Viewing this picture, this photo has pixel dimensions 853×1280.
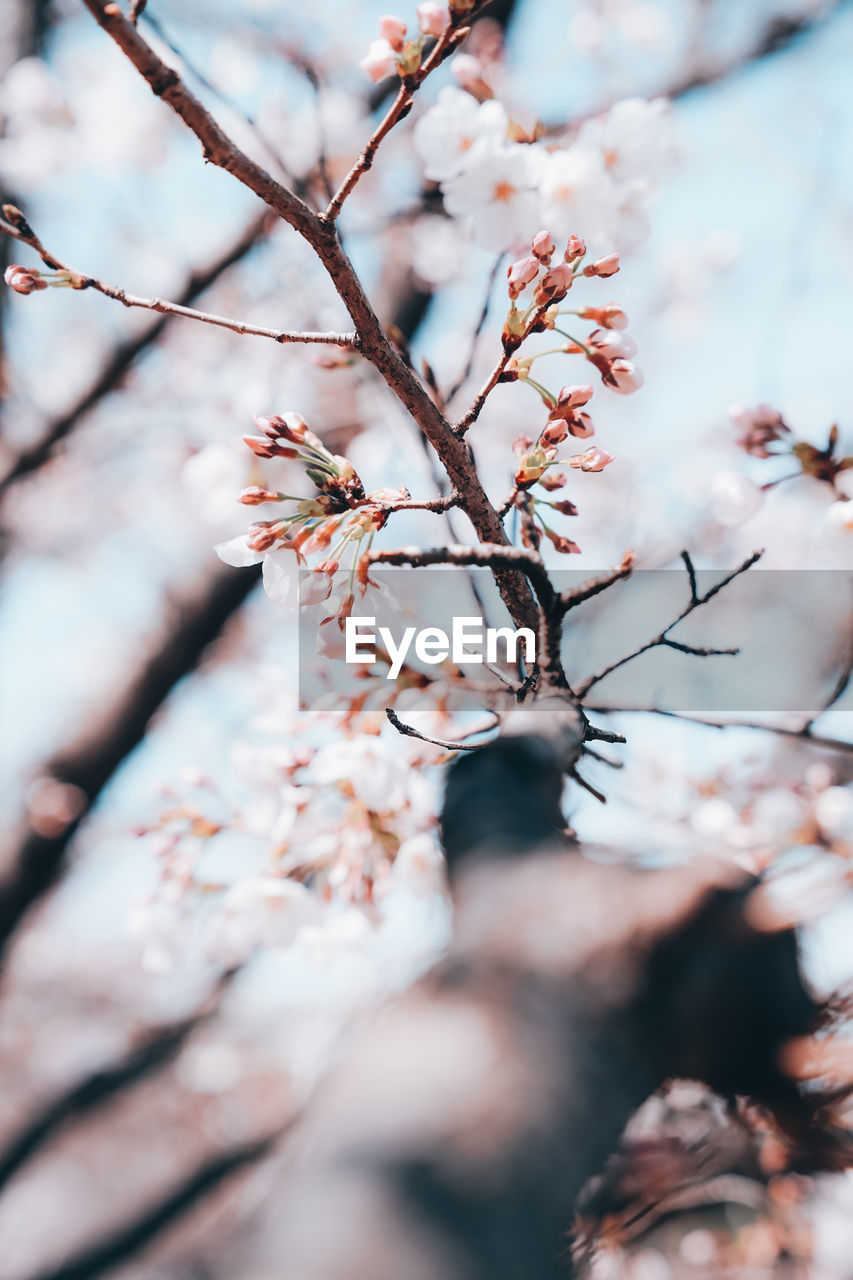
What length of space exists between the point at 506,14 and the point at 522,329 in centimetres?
241

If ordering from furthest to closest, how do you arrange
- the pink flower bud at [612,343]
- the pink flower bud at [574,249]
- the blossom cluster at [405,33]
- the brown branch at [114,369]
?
1. the brown branch at [114,369]
2. the pink flower bud at [612,343]
3. the pink flower bud at [574,249]
4. the blossom cluster at [405,33]

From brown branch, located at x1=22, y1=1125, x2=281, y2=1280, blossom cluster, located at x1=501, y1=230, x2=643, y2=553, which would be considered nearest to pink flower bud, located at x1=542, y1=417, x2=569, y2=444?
blossom cluster, located at x1=501, y1=230, x2=643, y2=553

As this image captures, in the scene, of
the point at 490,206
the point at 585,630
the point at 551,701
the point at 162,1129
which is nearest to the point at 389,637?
the point at 551,701

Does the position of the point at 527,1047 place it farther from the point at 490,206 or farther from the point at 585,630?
the point at 585,630

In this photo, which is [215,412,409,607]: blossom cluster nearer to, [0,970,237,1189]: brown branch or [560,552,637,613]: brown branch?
[560,552,637,613]: brown branch

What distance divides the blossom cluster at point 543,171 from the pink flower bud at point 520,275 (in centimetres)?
28

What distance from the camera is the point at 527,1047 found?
661mm

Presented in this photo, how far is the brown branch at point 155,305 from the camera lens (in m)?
0.62

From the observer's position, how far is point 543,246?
68 cm

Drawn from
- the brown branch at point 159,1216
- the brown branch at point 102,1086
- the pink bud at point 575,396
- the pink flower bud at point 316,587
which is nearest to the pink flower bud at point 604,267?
the pink bud at point 575,396

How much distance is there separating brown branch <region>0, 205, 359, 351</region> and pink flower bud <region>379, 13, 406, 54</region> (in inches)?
11.0

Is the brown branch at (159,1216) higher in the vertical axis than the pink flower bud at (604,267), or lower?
lower

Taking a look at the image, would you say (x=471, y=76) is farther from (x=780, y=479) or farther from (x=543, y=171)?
(x=780, y=479)

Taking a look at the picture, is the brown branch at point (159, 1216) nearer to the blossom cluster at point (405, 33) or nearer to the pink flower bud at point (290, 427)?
the pink flower bud at point (290, 427)
